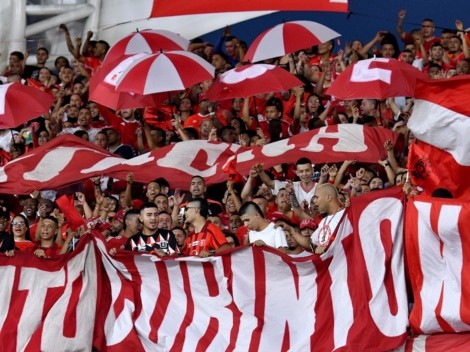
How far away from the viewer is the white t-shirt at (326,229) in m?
13.8

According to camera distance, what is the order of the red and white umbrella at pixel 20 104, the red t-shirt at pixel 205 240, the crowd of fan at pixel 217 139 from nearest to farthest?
the red t-shirt at pixel 205 240, the crowd of fan at pixel 217 139, the red and white umbrella at pixel 20 104

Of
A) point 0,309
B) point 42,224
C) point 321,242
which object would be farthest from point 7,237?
point 321,242

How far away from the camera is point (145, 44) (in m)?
18.9

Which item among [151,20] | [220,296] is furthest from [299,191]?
[151,20]

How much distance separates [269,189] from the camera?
53.8 ft

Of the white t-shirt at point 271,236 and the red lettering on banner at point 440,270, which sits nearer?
the red lettering on banner at point 440,270

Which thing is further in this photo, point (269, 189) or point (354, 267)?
point (269, 189)

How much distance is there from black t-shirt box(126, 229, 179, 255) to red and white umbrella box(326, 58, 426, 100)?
2.77m

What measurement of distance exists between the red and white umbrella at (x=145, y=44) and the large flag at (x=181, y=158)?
1.12 metres

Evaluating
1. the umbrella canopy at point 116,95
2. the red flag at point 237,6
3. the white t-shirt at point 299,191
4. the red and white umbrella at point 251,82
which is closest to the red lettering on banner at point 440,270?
the white t-shirt at point 299,191

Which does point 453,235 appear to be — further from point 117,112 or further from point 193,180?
point 117,112

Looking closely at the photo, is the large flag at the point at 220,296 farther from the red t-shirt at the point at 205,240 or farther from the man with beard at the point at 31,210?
the man with beard at the point at 31,210

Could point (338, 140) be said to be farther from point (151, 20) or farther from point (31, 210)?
point (151, 20)

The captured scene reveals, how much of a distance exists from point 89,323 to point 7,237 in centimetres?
205
